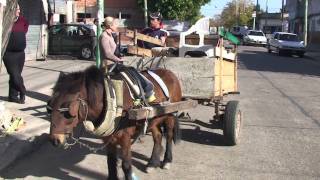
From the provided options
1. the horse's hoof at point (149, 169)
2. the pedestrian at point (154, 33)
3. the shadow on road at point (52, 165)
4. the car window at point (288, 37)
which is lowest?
the shadow on road at point (52, 165)

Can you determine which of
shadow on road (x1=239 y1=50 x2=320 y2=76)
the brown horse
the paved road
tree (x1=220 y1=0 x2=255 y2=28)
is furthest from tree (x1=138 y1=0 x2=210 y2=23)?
tree (x1=220 y1=0 x2=255 y2=28)

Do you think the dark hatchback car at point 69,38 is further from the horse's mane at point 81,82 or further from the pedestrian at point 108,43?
the horse's mane at point 81,82

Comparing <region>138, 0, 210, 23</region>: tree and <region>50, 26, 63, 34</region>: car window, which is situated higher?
<region>138, 0, 210, 23</region>: tree

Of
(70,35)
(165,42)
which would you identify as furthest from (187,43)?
(70,35)

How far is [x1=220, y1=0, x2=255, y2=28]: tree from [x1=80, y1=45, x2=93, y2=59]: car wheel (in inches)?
3655

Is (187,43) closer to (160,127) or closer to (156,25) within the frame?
(156,25)

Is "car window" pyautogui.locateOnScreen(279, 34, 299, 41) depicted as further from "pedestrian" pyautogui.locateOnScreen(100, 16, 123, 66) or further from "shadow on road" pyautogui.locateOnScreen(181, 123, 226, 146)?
"pedestrian" pyautogui.locateOnScreen(100, 16, 123, 66)

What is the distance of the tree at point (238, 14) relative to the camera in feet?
389

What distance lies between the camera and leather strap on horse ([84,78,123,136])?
5.55 m

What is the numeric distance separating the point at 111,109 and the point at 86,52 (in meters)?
20.6

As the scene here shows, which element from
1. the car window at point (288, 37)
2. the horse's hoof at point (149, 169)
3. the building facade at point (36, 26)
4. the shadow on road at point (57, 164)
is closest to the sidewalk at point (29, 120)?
the shadow on road at point (57, 164)

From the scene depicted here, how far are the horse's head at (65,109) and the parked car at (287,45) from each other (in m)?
33.4

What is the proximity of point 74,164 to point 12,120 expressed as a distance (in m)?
1.98

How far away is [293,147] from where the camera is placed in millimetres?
8719
